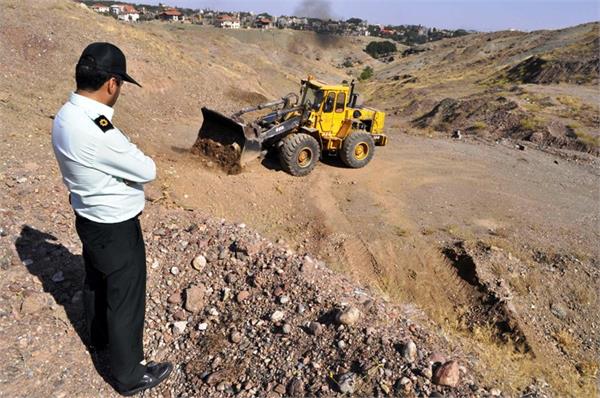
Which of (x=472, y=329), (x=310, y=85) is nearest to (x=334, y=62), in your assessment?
(x=310, y=85)

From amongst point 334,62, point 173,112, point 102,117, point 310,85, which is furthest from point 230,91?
point 334,62

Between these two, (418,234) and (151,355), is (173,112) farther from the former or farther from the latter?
(151,355)

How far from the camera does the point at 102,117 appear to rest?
2.55 meters

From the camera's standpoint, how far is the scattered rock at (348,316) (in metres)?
3.83

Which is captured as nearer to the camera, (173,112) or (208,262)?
(208,262)

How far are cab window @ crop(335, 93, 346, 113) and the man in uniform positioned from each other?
7.59 meters

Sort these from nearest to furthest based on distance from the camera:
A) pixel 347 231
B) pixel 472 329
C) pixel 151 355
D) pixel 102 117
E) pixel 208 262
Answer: pixel 102 117, pixel 151 355, pixel 208 262, pixel 472 329, pixel 347 231

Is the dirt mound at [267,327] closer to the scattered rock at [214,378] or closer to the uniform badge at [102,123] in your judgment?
the scattered rock at [214,378]

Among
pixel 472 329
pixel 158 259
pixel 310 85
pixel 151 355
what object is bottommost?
pixel 472 329

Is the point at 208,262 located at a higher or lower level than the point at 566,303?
higher

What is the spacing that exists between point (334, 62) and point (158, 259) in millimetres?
72930

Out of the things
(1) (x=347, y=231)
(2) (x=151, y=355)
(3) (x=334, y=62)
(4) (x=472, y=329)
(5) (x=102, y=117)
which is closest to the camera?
(5) (x=102, y=117)

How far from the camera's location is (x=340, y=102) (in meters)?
10.1

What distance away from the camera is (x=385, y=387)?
130 inches
